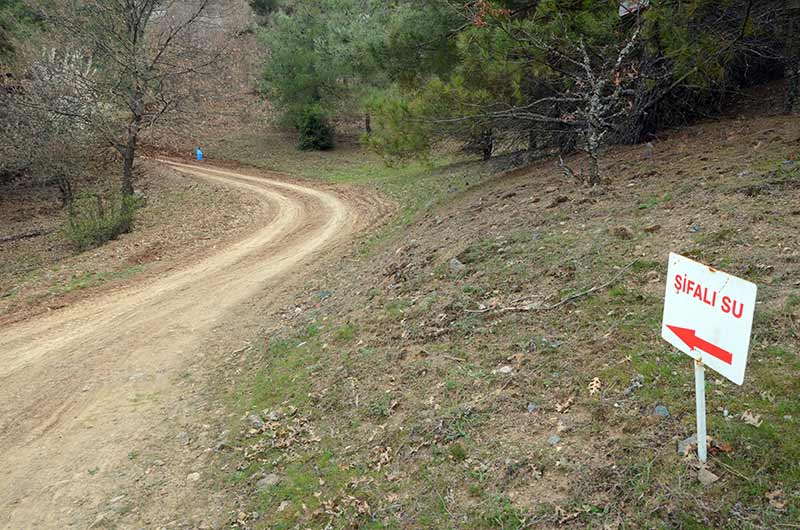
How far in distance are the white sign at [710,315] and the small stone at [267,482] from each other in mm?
3544

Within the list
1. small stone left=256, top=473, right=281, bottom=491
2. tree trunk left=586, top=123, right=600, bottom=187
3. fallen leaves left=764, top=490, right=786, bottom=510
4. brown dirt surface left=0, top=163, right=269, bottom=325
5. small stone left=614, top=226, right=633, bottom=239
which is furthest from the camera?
brown dirt surface left=0, top=163, right=269, bottom=325

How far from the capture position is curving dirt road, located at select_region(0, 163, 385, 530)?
5.89 m

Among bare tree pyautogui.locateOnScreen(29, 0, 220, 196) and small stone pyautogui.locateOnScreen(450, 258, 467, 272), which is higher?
bare tree pyautogui.locateOnScreen(29, 0, 220, 196)

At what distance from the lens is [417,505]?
430 cm

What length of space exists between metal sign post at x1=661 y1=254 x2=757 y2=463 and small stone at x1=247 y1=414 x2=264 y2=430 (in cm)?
428

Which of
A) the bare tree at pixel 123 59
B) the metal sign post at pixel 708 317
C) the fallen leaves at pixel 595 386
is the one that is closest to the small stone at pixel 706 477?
the metal sign post at pixel 708 317

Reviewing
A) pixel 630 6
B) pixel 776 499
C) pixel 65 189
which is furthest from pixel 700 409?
pixel 65 189

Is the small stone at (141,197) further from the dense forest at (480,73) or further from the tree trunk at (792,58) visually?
the tree trunk at (792,58)

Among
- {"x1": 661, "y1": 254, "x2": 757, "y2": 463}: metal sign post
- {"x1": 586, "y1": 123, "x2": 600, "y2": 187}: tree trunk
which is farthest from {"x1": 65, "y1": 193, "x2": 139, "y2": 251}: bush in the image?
{"x1": 661, "y1": 254, "x2": 757, "y2": 463}: metal sign post

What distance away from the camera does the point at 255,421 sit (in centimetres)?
639

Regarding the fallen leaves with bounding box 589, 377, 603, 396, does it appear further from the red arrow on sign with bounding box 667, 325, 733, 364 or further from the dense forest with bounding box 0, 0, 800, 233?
the dense forest with bounding box 0, 0, 800, 233

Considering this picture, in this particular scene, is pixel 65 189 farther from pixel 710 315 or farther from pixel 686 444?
pixel 710 315

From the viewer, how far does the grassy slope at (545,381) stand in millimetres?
3779

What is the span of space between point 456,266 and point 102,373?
16.9 feet
